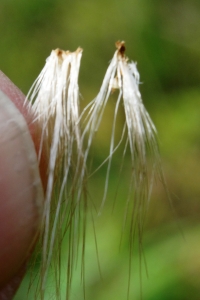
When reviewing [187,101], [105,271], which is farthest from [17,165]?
[187,101]

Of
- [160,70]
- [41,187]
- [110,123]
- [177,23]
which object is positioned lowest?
[41,187]

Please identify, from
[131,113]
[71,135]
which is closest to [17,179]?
[71,135]

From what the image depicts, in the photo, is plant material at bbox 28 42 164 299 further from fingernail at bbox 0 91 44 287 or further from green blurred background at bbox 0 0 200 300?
green blurred background at bbox 0 0 200 300

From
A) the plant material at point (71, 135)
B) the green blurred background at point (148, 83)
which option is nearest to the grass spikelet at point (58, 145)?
the plant material at point (71, 135)

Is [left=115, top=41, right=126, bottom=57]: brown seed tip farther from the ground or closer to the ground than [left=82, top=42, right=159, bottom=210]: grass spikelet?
farther from the ground

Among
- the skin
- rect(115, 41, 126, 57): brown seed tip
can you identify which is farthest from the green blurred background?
rect(115, 41, 126, 57): brown seed tip

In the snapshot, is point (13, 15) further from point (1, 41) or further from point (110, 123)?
point (110, 123)

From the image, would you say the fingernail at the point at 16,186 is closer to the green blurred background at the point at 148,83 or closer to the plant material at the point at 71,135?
the plant material at the point at 71,135
